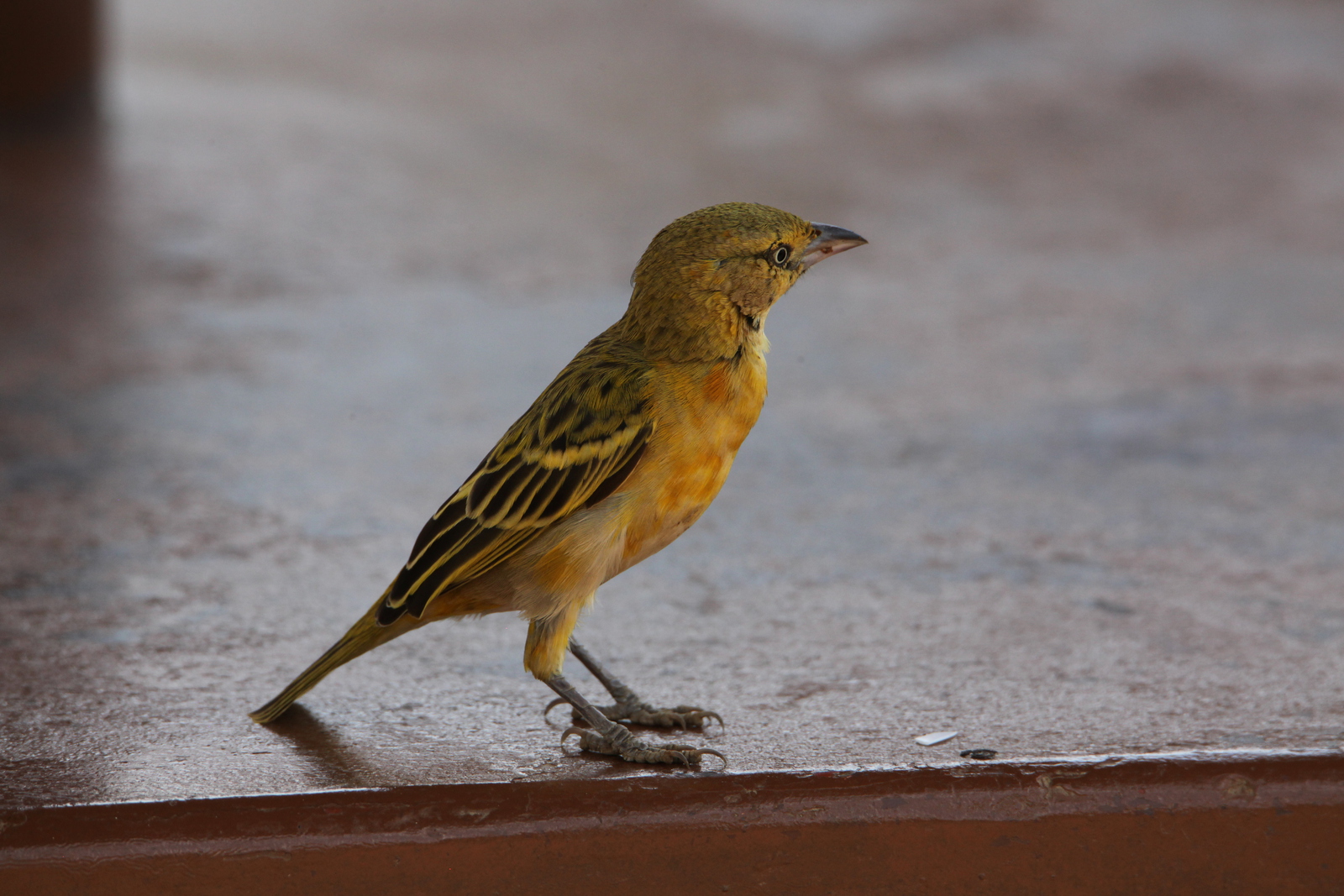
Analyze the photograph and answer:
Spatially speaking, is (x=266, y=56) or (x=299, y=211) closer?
(x=299, y=211)

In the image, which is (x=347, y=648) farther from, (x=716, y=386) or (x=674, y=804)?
(x=716, y=386)

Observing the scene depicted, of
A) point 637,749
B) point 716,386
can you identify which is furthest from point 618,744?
point 716,386

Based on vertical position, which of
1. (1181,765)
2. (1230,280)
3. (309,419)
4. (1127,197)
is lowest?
(1181,765)

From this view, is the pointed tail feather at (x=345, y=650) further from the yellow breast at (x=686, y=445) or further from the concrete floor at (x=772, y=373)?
the yellow breast at (x=686, y=445)

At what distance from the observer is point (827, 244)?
3234 mm

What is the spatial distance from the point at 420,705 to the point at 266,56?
1031 cm

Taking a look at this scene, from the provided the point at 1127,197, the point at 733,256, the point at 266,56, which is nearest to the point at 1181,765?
the point at 733,256

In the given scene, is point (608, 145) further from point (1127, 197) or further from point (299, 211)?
point (1127, 197)

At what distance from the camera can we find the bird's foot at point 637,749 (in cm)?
291

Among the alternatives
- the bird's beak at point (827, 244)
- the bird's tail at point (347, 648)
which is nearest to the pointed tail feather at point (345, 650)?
the bird's tail at point (347, 648)

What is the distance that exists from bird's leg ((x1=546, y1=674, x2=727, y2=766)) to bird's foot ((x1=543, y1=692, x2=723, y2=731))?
0.14 m

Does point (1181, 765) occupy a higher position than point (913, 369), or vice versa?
point (913, 369)

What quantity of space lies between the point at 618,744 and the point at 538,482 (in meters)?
0.57

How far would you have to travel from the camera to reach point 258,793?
274 cm
